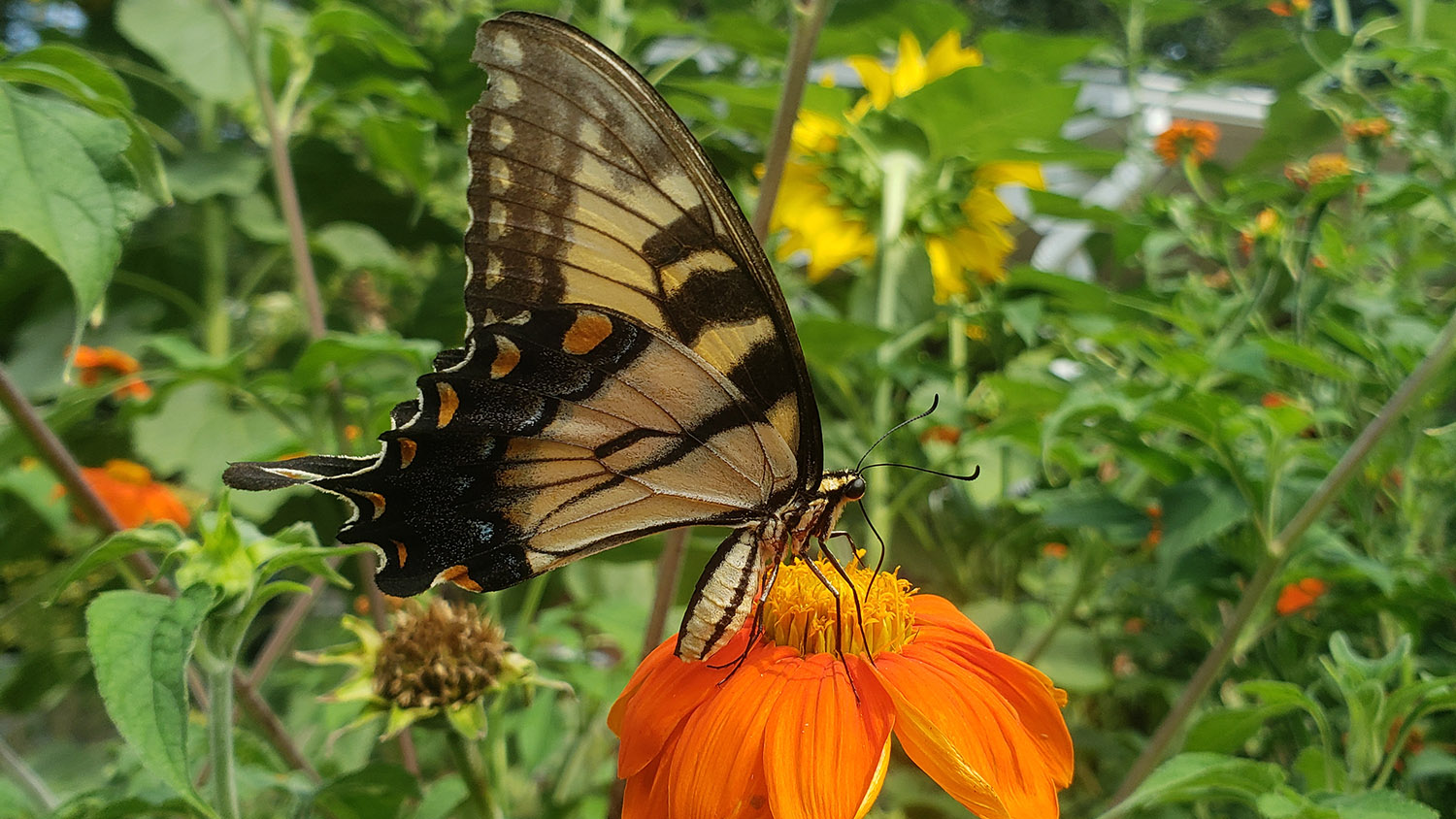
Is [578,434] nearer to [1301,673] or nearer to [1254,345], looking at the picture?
[1254,345]

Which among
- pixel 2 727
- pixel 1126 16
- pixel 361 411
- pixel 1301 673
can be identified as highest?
pixel 1126 16

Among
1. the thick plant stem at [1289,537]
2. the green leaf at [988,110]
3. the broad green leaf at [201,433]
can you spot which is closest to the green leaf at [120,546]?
the thick plant stem at [1289,537]

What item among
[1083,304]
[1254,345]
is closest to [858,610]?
[1254,345]

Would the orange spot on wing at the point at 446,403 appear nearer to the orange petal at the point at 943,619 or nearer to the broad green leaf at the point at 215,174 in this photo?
the orange petal at the point at 943,619

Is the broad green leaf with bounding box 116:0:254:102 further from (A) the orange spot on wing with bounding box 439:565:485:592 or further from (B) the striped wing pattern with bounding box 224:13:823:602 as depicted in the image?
(A) the orange spot on wing with bounding box 439:565:485:592

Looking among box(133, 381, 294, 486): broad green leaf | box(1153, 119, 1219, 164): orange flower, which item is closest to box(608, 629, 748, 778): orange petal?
box(133, 381, 294, 486): broad green leaf

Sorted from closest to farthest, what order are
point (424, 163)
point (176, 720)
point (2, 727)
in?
point (176, 720) < point (424, 163) < point (2, 727)
